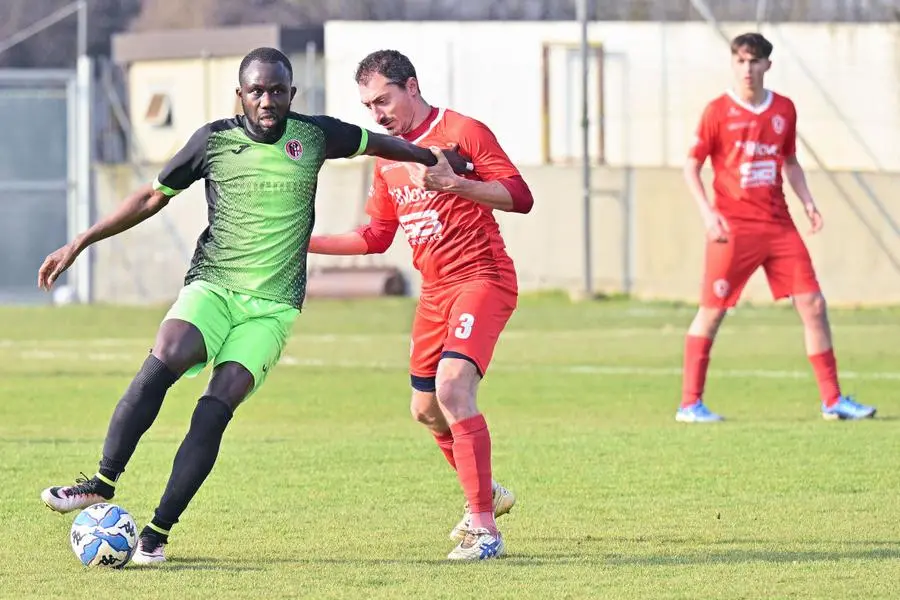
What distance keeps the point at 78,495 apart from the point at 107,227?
1.04m

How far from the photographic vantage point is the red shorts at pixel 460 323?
7.65 metres

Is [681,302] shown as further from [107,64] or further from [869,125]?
[107,64]

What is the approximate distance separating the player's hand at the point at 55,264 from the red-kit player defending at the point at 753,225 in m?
5.85

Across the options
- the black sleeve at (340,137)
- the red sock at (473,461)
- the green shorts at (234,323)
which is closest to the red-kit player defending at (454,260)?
the red sock at (473,461)

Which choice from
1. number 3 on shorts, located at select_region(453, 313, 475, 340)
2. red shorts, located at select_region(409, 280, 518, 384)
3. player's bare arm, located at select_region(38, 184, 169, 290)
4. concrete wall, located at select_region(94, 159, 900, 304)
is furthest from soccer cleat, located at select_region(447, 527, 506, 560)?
concrete wall, located at select_region(94, 159, 900, 304)

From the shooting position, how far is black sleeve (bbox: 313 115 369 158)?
24.5ft

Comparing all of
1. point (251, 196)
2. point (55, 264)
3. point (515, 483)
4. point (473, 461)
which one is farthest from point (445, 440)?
point (55, 264)

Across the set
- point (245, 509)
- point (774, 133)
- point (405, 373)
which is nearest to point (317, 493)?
point (245, 509)

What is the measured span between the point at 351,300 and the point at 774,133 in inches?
618

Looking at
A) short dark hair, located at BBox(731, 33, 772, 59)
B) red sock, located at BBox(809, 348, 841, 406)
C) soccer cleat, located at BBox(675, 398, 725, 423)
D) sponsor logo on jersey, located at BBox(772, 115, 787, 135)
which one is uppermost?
short dark hair, located at BBox(731, 33, 772, 59)

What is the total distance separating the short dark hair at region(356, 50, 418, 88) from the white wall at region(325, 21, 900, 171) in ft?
66.5

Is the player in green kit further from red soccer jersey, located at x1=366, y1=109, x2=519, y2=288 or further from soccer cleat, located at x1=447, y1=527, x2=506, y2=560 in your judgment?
soccer cleat, located at x1=447, y1=527, x2=506, y2=560

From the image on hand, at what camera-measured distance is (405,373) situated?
16.3 meters

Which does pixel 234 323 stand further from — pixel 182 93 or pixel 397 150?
pixel 182 93
